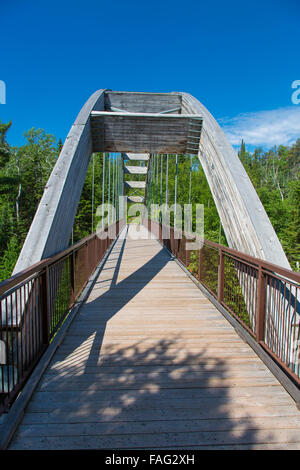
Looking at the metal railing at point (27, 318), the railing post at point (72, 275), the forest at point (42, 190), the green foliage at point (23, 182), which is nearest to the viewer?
the metal railing at point (27, 318)

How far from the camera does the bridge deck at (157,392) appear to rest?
1771 mm

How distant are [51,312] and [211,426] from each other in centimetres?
195

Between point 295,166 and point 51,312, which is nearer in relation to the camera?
point 51,312

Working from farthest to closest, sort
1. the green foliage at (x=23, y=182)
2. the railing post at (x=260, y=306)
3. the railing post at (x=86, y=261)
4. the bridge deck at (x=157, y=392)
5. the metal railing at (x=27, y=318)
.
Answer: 1. the green foliage at (x=23, y=182)
2. the railing post at (x=86, y=261)
3. the railing post at (x=260, y=306)
4. the metal railing at (x=27, y=318)
5. the bridge deck at (x=157, y=392)

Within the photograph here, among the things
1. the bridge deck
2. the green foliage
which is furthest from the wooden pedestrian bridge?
the green foliage

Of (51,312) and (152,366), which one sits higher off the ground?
(51,312)

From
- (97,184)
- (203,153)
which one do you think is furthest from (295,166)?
(203,153)

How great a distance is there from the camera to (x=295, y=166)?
54406 millimetres

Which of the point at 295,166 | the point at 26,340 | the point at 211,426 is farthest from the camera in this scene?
the point at 295,166

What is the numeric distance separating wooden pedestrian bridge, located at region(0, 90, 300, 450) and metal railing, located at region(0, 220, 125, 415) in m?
0.01

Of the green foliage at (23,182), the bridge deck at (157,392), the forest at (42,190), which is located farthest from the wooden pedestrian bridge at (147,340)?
the green foliage at (23,182)

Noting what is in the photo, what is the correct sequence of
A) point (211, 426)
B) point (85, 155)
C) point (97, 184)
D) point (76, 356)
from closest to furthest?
point (211, 426), point (76, 356), point (85, 155), point (97, 184)

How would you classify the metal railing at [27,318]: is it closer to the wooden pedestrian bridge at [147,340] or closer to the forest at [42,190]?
the wooden pedestrian bridge at [147,340]
